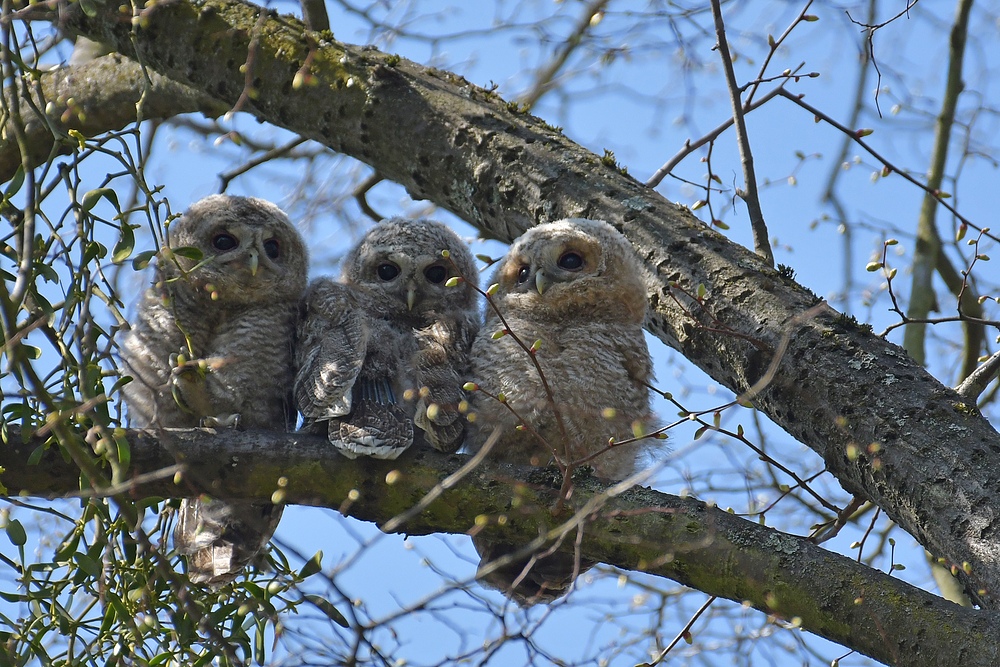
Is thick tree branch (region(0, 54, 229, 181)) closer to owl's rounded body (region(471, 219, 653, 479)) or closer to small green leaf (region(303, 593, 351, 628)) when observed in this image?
owl's rounded body (region(471, 219, 653, 479))

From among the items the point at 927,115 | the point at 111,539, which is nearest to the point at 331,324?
the point at 111,539

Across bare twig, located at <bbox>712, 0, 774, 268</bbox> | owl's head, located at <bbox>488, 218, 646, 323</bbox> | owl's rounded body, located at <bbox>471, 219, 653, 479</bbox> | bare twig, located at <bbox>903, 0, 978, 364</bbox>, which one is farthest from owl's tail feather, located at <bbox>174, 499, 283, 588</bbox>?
bare twig, located at <bbox>903, 0, 978, 364</bbox>

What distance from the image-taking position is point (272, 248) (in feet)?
10.2

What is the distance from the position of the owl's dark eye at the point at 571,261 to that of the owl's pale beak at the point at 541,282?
6cm

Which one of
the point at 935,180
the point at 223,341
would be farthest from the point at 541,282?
the point at 935,180

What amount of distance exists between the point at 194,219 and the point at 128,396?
21.9 inches

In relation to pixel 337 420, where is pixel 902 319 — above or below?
above

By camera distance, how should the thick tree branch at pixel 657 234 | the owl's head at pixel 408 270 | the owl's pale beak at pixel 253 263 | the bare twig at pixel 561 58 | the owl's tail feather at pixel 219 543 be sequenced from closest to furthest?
the thick tree branch at pixel 657 234
the owl's tail feather at pixel 219 543
the owl's pale beak at pixel 253 263
the owl's head at pixel 408 270
the bare twig at pixel 561 58

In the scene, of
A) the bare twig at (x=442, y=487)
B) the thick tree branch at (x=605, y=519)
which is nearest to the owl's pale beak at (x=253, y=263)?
the thick tree branch at (x=605, y=519)

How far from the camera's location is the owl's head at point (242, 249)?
9.59 ft

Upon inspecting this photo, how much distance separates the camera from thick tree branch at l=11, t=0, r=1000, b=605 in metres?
2.25

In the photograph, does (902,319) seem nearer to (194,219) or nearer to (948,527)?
(948,527)

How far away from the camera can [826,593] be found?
2055 millimetres

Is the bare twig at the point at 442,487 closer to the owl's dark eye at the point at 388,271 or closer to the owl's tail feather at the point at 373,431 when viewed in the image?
the owl's tail feather at the point at 373,431
